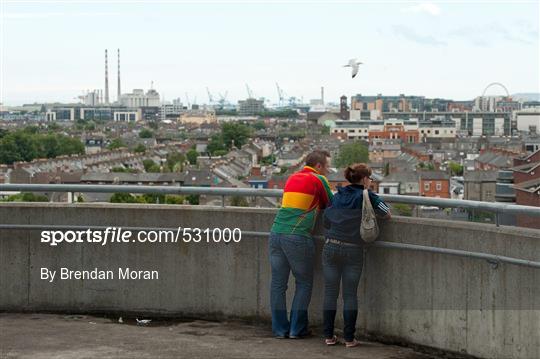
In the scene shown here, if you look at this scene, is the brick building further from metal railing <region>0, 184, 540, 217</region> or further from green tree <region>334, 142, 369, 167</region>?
metal railing <region>0, 184, 540, 217</region>

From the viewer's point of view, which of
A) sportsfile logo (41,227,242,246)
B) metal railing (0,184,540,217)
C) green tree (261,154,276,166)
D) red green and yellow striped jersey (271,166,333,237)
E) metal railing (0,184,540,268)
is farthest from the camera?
green tree (261,154,276,166)

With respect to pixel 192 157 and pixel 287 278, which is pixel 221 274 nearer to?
pixel 287 278

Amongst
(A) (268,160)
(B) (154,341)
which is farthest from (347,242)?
(A) (268,160)

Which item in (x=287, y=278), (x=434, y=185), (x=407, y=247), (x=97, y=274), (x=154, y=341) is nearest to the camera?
(x=407, y=247)

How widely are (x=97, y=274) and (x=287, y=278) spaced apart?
180 cm

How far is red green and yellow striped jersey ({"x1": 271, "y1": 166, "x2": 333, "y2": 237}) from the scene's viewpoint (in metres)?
8.57

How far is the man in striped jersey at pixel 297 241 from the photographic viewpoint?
28.1ft

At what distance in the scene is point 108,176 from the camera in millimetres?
100812

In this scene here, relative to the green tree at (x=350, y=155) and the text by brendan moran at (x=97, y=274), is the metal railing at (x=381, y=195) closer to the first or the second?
the text by brendan moran at (x=97, y=274)

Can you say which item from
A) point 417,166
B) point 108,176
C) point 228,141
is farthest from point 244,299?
point 228,141

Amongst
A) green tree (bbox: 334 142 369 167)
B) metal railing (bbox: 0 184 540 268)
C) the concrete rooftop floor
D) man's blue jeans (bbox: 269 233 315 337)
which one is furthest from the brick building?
man's blue jeans (bbox: 269 233 315 337)

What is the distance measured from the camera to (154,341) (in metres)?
8.41

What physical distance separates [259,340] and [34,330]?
5.88 feet

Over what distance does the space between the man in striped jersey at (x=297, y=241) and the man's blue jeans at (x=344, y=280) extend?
0.77ft
